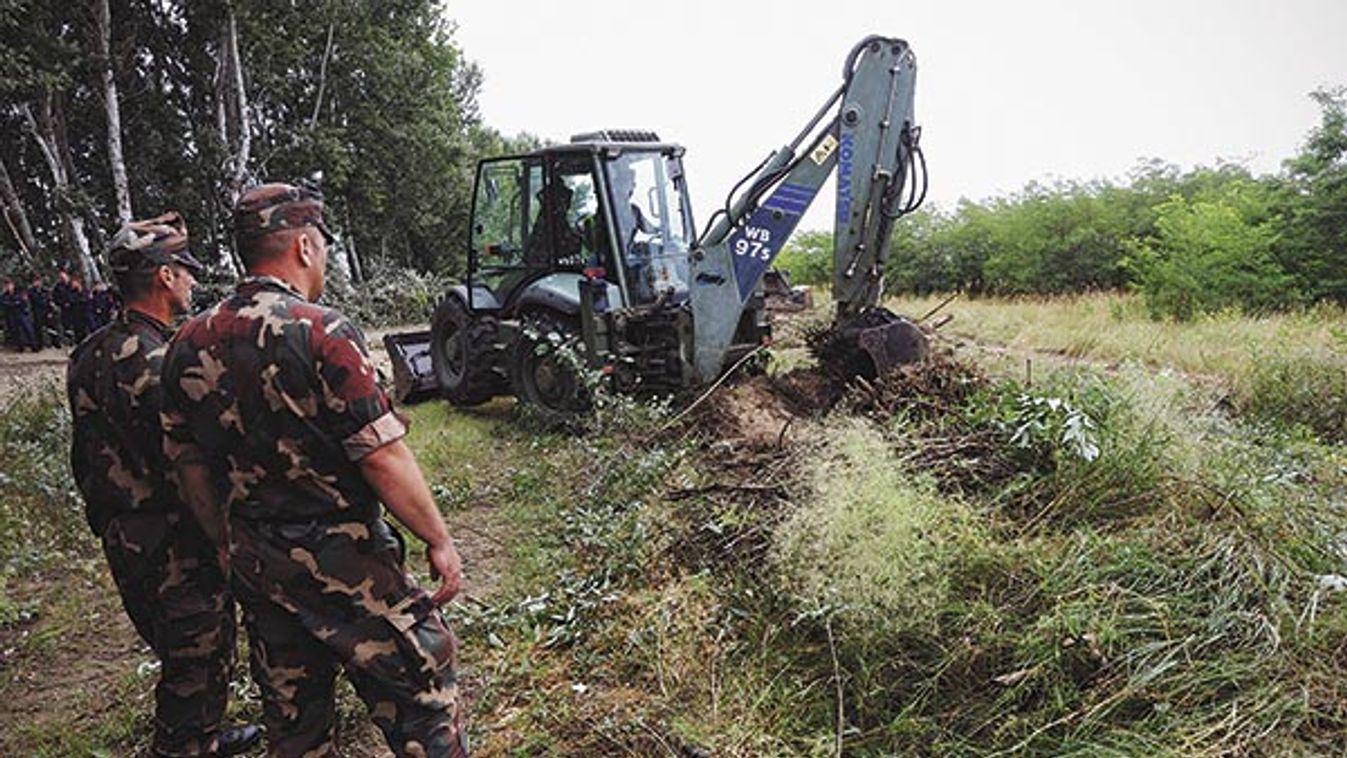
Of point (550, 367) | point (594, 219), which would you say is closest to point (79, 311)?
point (550, 367)

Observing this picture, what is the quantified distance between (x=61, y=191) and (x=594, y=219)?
1321 centimetres

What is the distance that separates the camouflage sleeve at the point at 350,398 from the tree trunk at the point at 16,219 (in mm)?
17986

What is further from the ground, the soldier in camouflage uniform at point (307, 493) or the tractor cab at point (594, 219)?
the tractor cab at point (594, 219)

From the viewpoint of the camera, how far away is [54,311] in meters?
15.0

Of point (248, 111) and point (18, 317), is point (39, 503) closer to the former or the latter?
point (18, 317)

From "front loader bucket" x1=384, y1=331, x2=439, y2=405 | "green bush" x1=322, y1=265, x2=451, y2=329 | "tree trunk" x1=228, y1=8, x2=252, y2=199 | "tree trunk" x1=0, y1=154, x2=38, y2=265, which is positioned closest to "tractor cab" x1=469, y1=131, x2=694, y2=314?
"front loader bucket" x1=384, y1=331, x2=439, y2=405

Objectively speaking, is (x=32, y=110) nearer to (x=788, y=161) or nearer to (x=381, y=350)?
(x=381, y=350)

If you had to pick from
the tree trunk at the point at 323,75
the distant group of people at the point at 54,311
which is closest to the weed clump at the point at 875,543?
the distant group of people at the point at 54,311

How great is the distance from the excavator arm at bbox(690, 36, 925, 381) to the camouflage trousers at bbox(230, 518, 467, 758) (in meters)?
3.99

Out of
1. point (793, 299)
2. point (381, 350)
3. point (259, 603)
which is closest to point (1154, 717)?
point (259, 603)

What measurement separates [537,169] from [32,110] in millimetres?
14760

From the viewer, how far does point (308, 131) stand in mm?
18125

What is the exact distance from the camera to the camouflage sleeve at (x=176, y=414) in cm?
215

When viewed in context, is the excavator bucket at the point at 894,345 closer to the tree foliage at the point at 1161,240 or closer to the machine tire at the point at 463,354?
the machine tire at the point at 463,354
